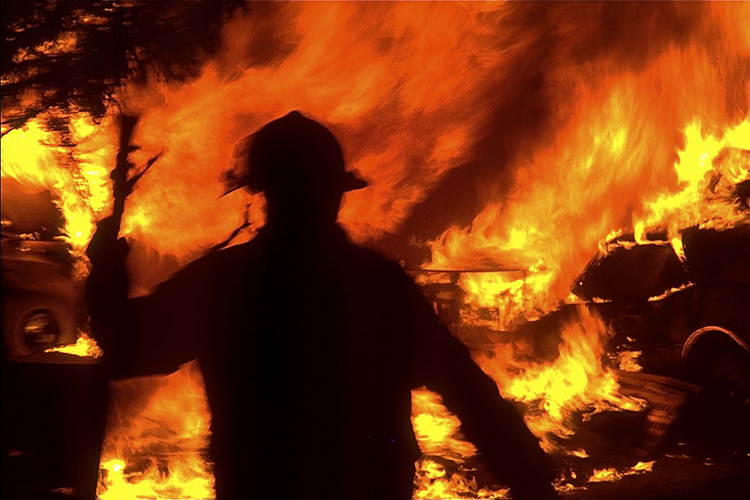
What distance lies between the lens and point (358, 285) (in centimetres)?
212

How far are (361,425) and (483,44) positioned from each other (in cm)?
161

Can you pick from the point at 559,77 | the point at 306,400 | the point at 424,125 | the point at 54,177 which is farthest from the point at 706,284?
the point at 54,177

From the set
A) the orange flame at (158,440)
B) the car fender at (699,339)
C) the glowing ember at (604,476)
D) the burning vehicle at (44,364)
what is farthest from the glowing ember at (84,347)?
the car fender at (699,339)

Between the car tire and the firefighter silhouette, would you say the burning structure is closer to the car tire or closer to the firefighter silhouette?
the car tire

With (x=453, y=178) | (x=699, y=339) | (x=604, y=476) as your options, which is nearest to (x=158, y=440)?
(x=453, y=178)

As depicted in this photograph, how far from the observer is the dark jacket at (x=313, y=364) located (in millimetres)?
1906

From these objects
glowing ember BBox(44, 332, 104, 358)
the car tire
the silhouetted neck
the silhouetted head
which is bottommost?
the car tire

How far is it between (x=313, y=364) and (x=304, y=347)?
0.24ft

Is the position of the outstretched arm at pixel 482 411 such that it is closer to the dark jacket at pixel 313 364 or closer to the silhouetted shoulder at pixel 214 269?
the dark jacket at pixel 313 364

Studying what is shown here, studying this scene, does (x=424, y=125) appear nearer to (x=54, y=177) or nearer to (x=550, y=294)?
(x=550, y=294)

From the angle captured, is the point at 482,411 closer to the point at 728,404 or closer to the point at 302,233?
the point at 302,233

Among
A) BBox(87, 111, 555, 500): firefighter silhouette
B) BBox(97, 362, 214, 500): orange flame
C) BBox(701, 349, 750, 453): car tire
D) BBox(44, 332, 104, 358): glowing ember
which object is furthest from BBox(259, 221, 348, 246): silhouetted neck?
BBox(701, 349, 750, 453): car tire

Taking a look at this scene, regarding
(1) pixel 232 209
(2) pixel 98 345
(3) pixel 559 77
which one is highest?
(3) pixel 559 77

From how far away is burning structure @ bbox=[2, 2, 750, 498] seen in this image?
2270 millimetres
